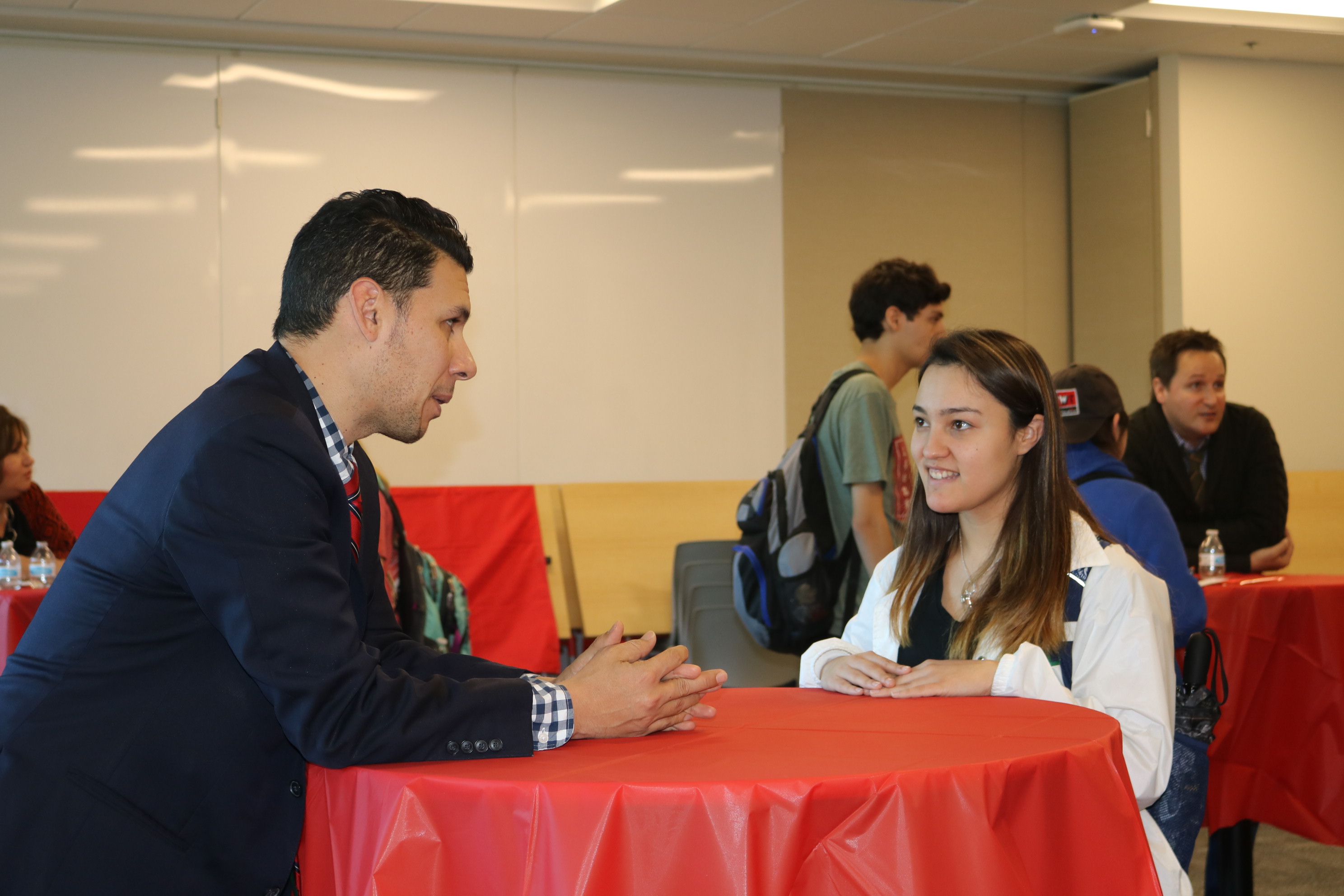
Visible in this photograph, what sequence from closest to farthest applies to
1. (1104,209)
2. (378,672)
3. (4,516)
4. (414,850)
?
1. (414,850)
2. (378,672)
3. (4,516)
4. (1104,209)

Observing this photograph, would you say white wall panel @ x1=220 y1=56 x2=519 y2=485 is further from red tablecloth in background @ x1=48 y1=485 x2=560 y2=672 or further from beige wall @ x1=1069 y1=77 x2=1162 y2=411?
beige wall @ x1=1069 y1=77 x2=1162 y2=411

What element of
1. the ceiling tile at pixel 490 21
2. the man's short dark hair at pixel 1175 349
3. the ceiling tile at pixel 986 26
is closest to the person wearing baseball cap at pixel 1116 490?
the man's short dark hair at pixel 1175 349

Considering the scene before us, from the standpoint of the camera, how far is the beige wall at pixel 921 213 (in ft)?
23.5

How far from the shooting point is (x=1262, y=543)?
475cm

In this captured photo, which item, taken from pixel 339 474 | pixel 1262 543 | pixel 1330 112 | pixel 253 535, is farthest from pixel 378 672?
pixel 1330 112

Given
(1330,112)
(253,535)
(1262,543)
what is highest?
(1330,112)

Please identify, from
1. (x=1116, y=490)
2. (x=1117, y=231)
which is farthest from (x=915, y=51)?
(x=1116, y=490)

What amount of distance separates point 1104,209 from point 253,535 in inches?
265

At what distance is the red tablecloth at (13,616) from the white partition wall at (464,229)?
1.95 m

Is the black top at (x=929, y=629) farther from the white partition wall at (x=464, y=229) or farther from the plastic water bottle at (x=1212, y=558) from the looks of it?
the white partition wall at (x=464, y=229)

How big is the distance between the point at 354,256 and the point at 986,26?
16.8ft

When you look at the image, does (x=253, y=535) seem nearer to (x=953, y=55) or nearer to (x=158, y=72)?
(x=158, y=72)

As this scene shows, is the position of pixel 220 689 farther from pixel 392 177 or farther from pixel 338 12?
pixel 392 177

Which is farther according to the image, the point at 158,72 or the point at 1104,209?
the point at 1104,209
